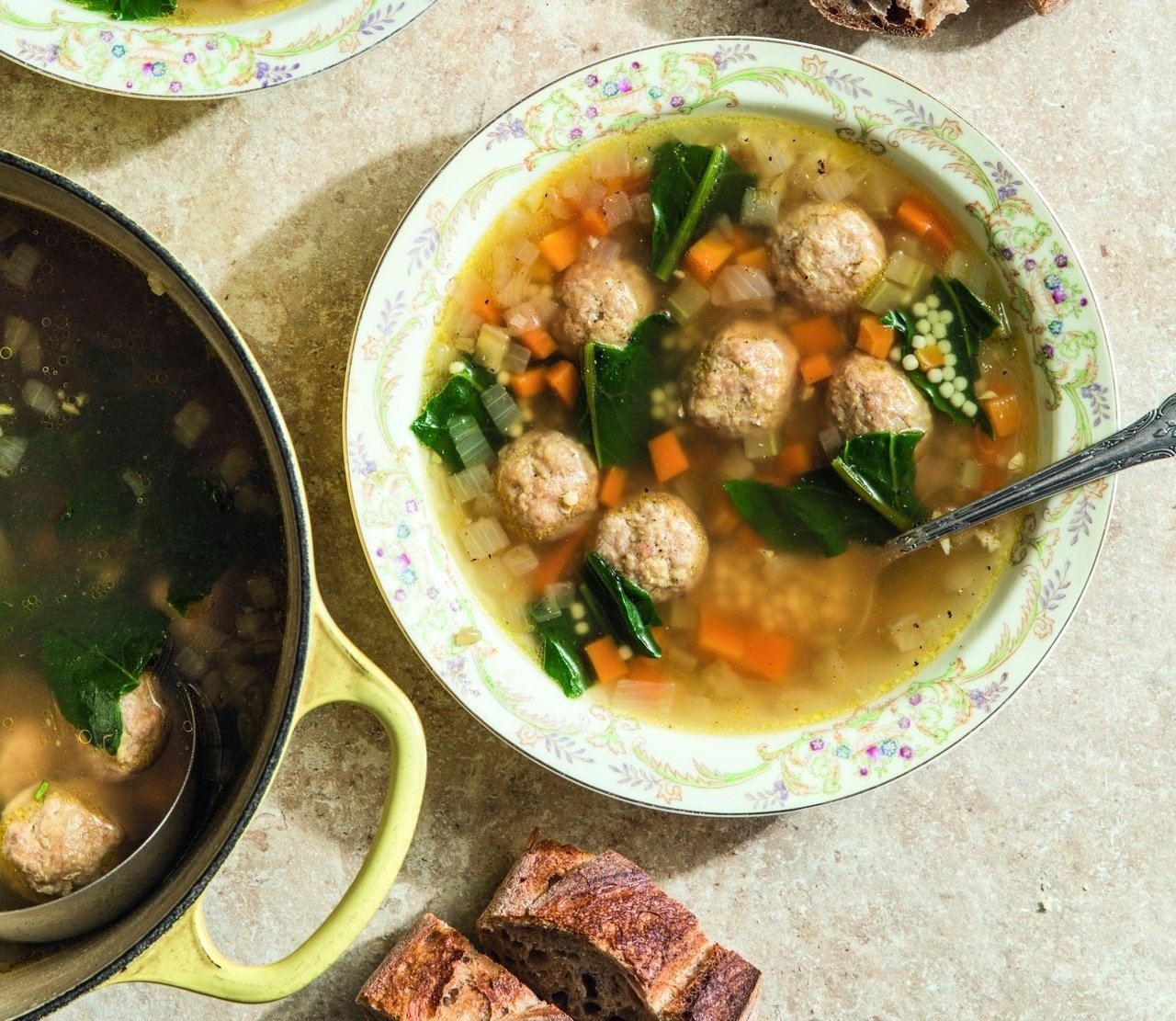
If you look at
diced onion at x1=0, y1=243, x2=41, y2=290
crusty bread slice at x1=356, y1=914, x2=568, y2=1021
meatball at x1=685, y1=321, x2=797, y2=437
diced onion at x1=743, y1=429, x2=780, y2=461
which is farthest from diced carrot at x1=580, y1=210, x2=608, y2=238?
crusty bread slice at x1=356, y1=914, x2=568, y2=1021

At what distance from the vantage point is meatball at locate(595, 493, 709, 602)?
8.04 feet

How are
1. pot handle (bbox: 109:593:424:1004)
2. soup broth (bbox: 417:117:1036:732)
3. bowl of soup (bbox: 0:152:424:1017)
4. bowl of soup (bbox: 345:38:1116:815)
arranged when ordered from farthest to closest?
soup broth (bbox: 417:117:1036:732)
bowl of soup (bbox: 345:38:1116:815)
bowl of soup (bbox: 0:152:424:1017)
pot handle (bbox: 109:593:424:1004)

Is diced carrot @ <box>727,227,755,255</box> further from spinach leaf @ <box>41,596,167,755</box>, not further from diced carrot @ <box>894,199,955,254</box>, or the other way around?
spinach leaf @ <box>41,596,167,755</box>

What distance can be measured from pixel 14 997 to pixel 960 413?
2280 millimetres

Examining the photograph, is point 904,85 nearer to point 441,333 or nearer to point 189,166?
point 441,333

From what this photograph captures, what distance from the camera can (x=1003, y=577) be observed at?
8.07ft

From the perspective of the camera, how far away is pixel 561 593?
2.52 meters


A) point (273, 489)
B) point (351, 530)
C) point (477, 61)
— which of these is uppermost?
point (477, 61)

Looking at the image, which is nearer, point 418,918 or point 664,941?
point 664,941

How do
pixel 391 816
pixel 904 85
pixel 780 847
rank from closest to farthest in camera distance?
pixel 391 816 → pixel 904 85 → pixel 780 847

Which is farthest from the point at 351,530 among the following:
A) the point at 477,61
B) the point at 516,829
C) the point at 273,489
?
the point at 477,61

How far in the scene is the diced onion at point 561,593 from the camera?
2.52 meters

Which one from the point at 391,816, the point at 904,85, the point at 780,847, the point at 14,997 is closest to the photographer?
the point at 391,816

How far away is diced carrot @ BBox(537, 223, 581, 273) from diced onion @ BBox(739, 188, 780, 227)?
38cm
